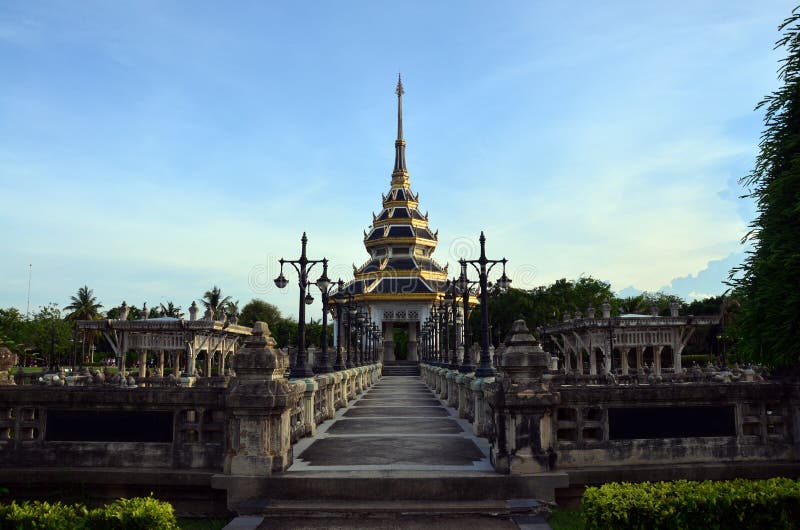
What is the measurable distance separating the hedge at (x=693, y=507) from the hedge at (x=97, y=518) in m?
4.91

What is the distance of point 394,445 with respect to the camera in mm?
13750

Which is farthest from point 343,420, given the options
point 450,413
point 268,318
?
point 268,318

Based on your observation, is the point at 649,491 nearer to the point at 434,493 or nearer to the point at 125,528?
the point at 434,493

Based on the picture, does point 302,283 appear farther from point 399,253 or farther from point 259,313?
point 259,313

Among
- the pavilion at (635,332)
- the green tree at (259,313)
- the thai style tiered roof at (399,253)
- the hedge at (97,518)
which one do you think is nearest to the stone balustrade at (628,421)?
the hedge at (97,518)

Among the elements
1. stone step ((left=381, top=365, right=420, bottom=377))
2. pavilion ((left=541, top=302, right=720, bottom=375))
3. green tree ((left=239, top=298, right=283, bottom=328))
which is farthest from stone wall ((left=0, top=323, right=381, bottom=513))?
green tree ((left=239, top=298, right=283, bottom=328))

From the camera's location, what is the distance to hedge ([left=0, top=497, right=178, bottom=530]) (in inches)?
271

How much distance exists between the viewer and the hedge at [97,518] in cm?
687

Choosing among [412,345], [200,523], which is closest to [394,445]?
[200,523]

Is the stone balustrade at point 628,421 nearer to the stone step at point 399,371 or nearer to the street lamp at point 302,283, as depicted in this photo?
the street lamp at point 302,283

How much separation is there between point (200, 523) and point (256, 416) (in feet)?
5.96

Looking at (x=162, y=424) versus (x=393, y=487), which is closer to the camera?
(x=393, y=487)

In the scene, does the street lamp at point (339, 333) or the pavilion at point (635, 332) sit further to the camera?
the pavilion at point (635, 332)

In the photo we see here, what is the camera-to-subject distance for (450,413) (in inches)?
854
